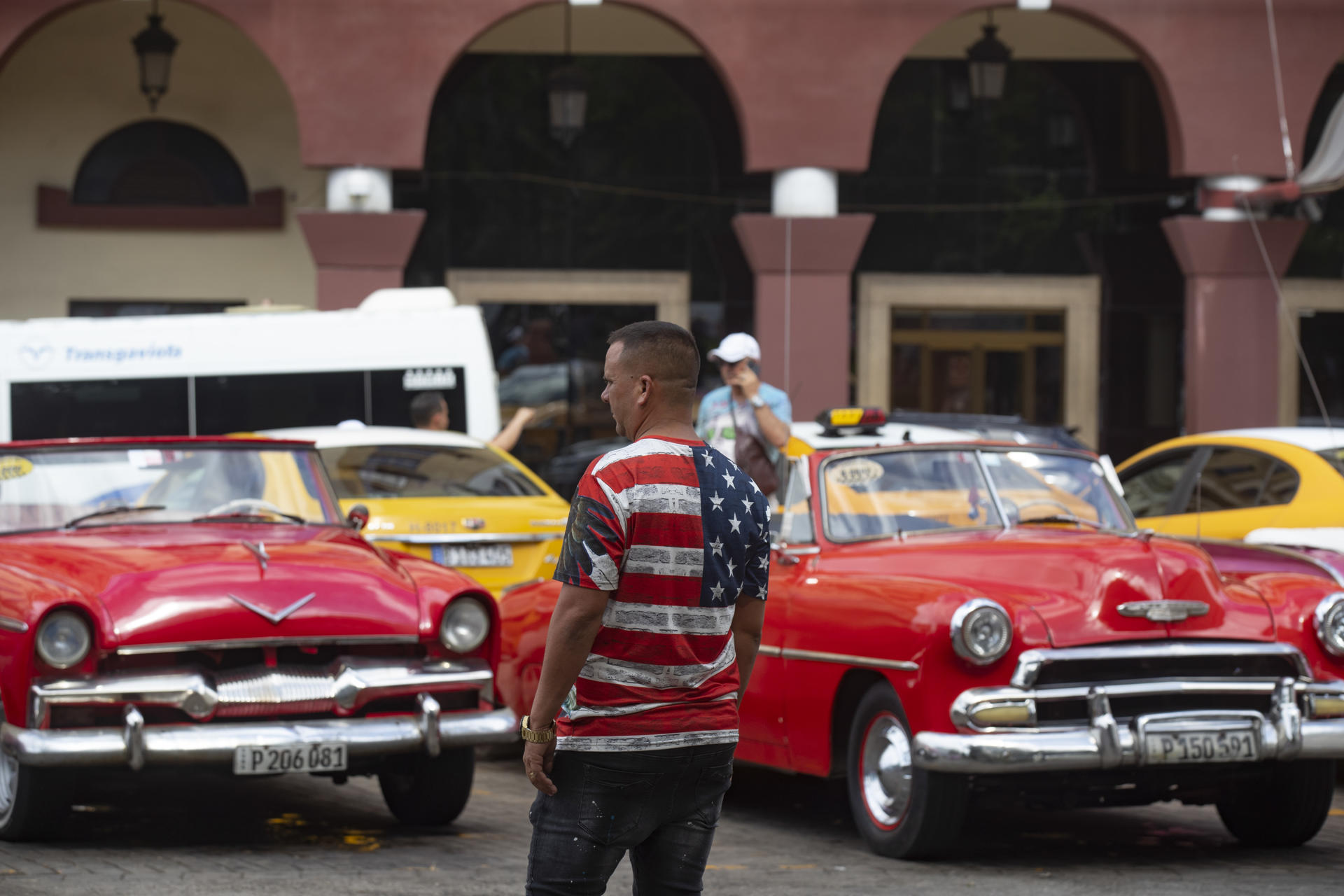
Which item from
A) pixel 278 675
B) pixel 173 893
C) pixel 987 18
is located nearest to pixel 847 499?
pixel 278 675

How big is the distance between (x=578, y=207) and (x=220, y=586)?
576 inches

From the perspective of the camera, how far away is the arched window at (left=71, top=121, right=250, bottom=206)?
20312 millimetres

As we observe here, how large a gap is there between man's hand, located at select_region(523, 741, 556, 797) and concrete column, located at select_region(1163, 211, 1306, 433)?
13.6 metres

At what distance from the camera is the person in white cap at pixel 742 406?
9.32m

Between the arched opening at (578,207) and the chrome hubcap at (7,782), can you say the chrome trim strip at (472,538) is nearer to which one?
the chrome hubcap at (7,782)

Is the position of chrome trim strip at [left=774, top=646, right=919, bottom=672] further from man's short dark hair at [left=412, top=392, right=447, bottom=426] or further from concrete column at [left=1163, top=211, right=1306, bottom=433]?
concrete column at [left=1163, top=211, right=1306, bottom=433]

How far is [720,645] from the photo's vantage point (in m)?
3.79

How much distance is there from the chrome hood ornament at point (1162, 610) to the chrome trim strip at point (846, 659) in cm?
73

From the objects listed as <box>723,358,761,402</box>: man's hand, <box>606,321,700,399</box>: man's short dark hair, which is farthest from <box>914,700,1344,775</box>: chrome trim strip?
<box>723,358,761,402</box>: man's hand

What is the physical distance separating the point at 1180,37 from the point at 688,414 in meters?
14.2

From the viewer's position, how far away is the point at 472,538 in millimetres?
10117

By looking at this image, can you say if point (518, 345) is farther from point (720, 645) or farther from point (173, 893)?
point (720, 645)

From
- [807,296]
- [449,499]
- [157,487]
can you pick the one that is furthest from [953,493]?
[807,296]

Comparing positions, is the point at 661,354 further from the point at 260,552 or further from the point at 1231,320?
the point at 1231,320
